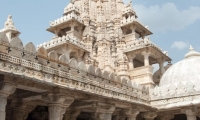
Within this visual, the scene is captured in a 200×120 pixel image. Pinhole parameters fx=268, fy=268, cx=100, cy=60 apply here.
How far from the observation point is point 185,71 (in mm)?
19703

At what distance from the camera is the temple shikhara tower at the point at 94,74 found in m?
10.5

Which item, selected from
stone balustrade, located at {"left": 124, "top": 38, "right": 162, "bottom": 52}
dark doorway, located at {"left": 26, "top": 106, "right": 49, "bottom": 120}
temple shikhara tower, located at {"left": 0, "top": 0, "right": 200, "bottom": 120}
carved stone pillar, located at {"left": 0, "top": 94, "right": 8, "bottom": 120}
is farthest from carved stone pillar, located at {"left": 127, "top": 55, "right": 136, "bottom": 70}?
carved stone pillar, located at {"left": 0, "top": 94, "right": 8, "bottom": 120}

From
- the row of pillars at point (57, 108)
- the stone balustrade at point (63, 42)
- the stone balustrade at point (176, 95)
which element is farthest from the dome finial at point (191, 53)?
the stone balustrade at point (63, 42)

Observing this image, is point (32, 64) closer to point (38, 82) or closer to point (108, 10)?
point (38, 82)

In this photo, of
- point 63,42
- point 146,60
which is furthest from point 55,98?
point 146,60

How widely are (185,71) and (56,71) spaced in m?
11.6

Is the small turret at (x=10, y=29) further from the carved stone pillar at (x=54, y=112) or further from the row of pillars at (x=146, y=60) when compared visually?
the carved stone pillar at (x=54, y=112)

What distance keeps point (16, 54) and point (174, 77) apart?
1343cm

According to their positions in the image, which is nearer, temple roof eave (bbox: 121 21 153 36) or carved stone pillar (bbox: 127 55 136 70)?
carved stone pillar (bbox: 127 55 136 70)

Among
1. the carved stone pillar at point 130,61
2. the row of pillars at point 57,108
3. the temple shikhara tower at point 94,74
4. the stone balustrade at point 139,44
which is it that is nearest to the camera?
the row of pillars at point 57,108

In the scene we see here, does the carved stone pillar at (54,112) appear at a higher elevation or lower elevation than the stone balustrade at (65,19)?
lower

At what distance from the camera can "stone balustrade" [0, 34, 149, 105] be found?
9766 mm

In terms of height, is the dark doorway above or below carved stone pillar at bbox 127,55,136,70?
below

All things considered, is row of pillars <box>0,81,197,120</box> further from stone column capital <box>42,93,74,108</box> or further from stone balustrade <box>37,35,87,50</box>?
stone balustrade <box>37,35,87,50</box>
